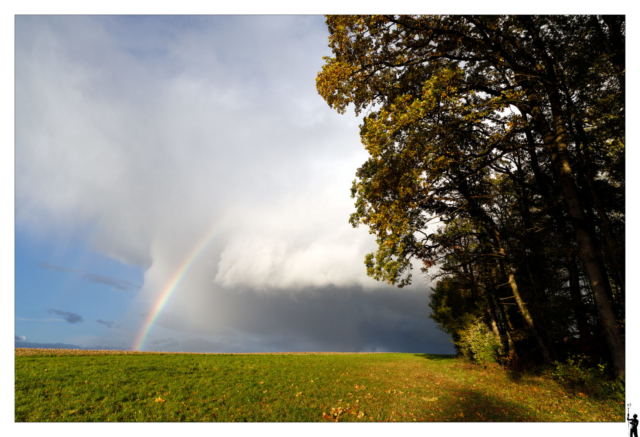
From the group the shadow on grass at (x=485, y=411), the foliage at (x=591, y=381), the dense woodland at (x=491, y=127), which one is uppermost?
the dense woodland at (x=491, y=127)

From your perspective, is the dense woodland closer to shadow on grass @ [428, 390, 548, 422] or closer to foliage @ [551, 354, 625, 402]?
foliage @ [551, 354, 625, 402]

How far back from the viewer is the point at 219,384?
31.9 ft

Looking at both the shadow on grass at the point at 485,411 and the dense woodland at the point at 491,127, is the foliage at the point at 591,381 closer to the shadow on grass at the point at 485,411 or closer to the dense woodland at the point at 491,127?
the dense woodland at the point at 491,127

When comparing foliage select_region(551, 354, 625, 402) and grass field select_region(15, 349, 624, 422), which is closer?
grass field select_region(15, 349, 624, 422)

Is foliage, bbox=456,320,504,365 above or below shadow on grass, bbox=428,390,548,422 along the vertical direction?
above

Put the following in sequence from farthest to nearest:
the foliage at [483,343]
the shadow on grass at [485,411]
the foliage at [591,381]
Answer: the foliage at [483,343] → the foliage at [591,381] → the shadow on grass at [485,411]

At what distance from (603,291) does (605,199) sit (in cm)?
489

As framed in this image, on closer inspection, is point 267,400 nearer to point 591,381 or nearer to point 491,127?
point 591,381

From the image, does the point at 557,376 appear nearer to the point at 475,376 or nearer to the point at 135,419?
the point at 475,376

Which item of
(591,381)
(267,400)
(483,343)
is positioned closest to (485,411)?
(591,381)

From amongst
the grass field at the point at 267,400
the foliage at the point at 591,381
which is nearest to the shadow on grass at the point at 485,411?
the grass field at the point at 267,400

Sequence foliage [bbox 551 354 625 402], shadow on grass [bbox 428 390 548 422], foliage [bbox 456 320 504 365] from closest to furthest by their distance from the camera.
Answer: shadow on grass [bbox 428 390 548 422] < foliage [bbox 551 354 625 402] < foliage [bbox 456 320 504 365]

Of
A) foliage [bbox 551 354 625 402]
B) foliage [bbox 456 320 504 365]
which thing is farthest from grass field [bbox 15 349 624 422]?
foliage [bbox 456 320 504 365]

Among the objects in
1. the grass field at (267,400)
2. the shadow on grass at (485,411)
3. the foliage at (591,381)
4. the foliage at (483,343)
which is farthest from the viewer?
the foliage at (483,343)
